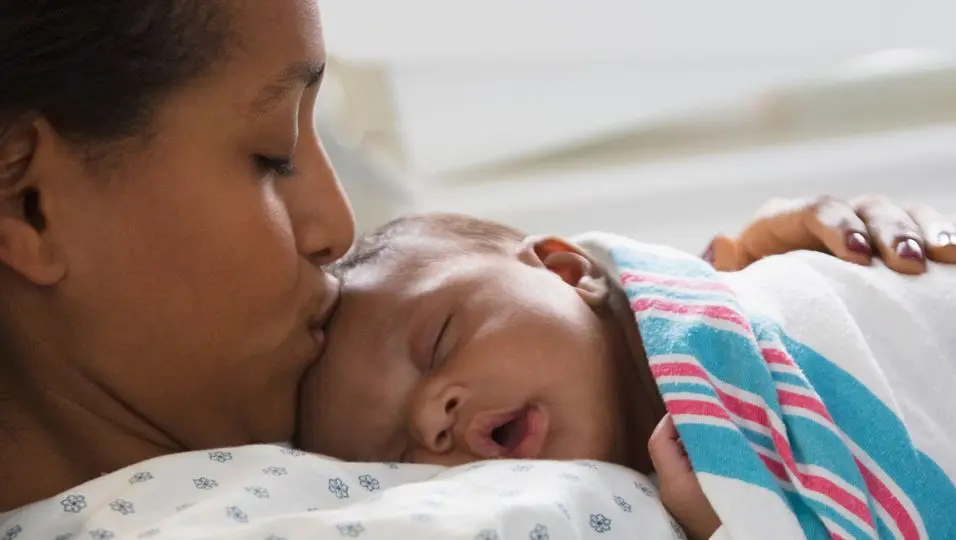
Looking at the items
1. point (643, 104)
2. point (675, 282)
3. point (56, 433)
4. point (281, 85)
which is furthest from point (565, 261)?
point (643, 104)

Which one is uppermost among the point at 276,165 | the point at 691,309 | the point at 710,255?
the point at 276,165

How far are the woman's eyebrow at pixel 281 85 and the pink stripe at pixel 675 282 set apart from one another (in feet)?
1.10

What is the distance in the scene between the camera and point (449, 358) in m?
0.95

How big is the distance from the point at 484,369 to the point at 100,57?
1.20 feet

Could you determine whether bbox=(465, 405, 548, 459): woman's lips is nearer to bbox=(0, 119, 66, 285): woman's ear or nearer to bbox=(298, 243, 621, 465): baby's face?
bbox=(298, 243, 621, 465): baby's face

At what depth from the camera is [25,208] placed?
0.82 meters

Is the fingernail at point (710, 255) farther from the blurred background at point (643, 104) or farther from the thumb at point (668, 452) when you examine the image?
the thumb at point (668, 452)

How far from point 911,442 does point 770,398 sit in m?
0.11

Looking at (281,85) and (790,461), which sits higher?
(281,85)

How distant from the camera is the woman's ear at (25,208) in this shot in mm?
791

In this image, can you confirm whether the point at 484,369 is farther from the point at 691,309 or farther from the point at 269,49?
the point at 269,49

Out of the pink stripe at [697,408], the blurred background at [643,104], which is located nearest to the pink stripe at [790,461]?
the pink stripe at [697,408]

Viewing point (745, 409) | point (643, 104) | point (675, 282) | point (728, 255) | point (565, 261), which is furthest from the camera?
point (643, 104)

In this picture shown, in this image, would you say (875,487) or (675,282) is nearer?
(875,487)
